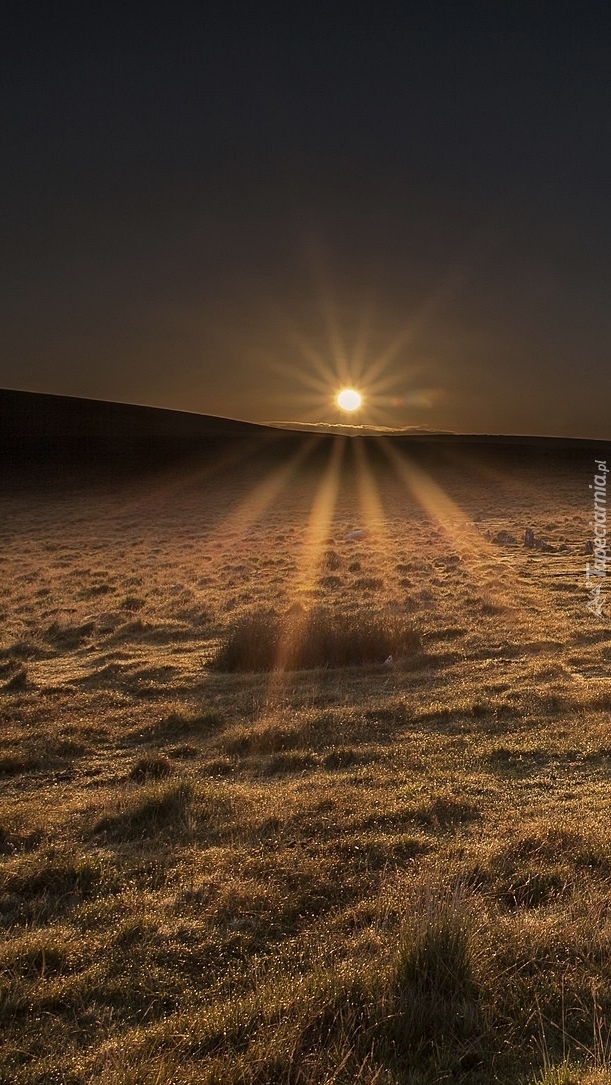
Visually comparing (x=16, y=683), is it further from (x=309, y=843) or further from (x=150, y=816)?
(x=309, y=843)

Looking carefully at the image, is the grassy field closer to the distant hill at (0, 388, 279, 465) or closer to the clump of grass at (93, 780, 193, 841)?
the clump of grass at (93, 780, 193, 841)

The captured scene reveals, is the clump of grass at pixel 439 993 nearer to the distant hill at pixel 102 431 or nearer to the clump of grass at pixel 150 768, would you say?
the clump of grass at pixel 150 768

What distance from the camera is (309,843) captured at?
619 centimetres

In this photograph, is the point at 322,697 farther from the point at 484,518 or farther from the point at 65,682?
the point at 484,518

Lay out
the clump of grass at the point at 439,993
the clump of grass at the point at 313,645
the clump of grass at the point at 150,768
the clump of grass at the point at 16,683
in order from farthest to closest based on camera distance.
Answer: the clump of grass at the point at 313,645 < the clump of grass at the point at 16,683 < the clump of grass at the point at 150,768 < the clump of grass at the point at 439,993

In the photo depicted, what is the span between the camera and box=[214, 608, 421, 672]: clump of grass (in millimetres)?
12719

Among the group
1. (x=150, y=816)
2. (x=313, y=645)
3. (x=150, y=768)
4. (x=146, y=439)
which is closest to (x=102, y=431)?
(x=146, y=439)

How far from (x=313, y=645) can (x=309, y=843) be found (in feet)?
22.6

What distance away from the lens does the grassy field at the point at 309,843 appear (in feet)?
12.6

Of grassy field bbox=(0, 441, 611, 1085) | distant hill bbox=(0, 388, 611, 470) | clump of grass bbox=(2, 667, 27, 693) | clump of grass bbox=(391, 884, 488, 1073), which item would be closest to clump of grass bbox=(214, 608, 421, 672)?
grassy field bbox=(0, 441, 611, 1085)

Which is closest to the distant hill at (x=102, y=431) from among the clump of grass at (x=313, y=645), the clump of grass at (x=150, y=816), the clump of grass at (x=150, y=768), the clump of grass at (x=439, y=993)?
the clump of grass at (x=313, y=645)

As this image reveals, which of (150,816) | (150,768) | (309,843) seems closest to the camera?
(309,843)

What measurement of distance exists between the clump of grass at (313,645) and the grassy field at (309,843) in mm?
58

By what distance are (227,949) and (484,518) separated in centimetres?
3647
